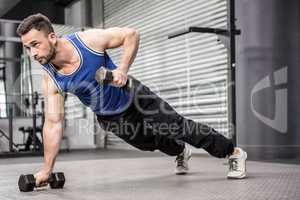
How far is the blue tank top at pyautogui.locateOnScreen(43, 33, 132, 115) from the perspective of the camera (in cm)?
230

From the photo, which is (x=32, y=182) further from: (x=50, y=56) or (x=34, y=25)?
(x=34, y=25)

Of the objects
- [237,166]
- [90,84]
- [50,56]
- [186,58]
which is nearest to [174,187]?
[237,166]

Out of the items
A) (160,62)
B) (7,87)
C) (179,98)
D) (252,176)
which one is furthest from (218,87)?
(7,87)

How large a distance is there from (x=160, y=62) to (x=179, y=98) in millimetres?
808

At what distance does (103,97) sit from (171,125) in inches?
17.5

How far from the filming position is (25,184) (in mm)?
2416

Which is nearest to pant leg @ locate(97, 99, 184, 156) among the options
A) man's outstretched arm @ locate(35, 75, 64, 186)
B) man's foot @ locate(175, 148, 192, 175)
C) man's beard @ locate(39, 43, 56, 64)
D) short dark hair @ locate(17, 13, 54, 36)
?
man's outstretched arm @ locate(35, 75, 64, 186)

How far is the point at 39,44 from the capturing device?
2.16 meters

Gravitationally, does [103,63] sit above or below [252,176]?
above

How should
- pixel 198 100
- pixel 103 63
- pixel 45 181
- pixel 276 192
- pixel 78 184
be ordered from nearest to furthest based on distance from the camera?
pixel 276 192 → pixel 103 63 → pixel 45 181 → pixel 78 184 → pixel 198 100

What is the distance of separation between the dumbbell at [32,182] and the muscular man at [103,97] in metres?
0.05

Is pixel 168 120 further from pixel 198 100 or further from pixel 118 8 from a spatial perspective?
pixel 118 8

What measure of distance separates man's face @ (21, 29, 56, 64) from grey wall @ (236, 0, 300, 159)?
2576 mm

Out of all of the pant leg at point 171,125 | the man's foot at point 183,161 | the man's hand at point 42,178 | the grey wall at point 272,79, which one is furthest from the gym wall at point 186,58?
the man's hand at point 42,178
